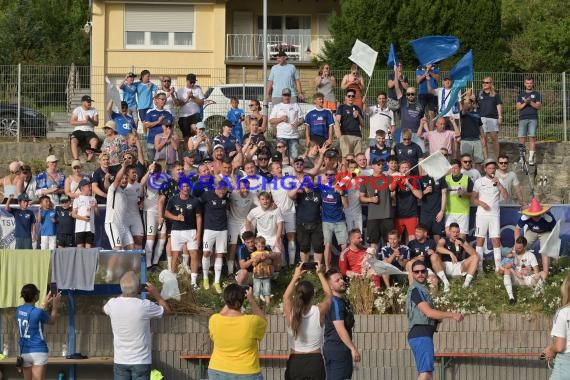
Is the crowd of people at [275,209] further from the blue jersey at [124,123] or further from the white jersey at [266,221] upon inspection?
the blue jersey at [124,123]

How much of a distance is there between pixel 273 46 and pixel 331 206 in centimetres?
2361

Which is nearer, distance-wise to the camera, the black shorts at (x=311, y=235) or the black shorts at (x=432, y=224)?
the black shorts at (x=311, y=235)

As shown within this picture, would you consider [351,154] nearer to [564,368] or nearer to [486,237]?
[486,237]

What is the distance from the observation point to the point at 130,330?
11695 mm

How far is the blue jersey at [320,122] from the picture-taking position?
20.4 m

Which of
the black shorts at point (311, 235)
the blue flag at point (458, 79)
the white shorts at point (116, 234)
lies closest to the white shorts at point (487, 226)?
the black shorts at point (311, 235)

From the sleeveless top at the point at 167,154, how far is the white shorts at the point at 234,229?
2509 millimetres

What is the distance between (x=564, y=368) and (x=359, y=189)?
767 centimetres

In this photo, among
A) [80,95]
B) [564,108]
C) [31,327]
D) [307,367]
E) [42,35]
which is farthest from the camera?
[42,35]

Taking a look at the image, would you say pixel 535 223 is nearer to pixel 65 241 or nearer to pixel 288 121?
pixel 288 121

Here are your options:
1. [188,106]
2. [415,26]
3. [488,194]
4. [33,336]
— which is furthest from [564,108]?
[33,336]

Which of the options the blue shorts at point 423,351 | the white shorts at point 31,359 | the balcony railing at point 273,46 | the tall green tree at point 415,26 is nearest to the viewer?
the blue shorts at point 423,351

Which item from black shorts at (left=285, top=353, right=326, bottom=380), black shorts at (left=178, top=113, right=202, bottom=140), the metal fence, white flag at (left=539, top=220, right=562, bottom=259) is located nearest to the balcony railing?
the metal fence

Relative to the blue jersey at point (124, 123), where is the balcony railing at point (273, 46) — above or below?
above
